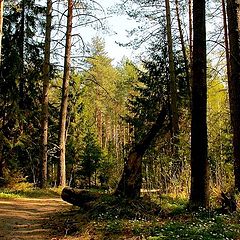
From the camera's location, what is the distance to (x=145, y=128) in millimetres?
21219

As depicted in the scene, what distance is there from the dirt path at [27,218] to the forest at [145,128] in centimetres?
47

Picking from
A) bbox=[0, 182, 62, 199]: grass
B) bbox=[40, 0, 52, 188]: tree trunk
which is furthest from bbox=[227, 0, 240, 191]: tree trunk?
bbox=[40, 0, 52, 188]: tree trunk

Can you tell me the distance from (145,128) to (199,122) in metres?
13.7

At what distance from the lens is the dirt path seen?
6.18m

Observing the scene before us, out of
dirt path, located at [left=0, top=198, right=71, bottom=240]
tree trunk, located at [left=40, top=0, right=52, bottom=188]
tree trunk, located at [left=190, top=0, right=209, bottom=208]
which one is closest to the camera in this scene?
dirt path, located at [left=0, top=198, right=71, bottom=240]

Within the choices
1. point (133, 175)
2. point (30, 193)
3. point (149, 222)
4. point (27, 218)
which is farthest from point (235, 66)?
point (30, 193)

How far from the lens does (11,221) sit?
7.34 meters

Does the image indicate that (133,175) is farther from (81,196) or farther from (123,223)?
(123,223)

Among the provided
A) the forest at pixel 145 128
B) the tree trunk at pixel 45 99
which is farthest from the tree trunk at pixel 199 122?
the tree trunk at pixel 45 99

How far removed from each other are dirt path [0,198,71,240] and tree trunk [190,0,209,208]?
294 centimetres

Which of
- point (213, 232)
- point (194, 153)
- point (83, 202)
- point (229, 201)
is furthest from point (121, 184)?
point (213, 232)

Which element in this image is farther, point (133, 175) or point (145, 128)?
point (145, 128)

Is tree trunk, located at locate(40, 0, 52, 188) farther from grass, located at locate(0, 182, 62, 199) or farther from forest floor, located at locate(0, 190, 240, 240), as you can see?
forest floor, located at locate(0, 190, 240, 240)

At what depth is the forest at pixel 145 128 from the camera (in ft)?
23.1
